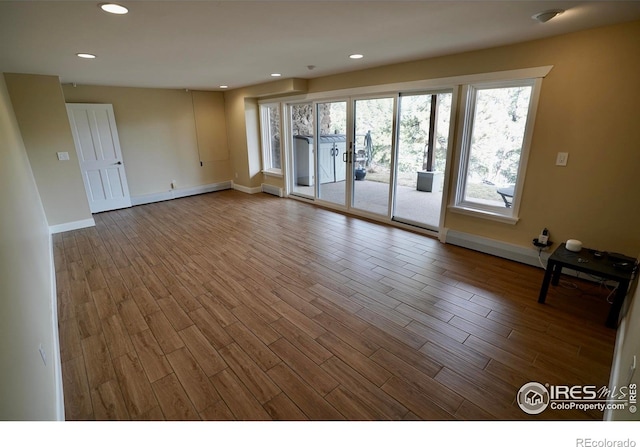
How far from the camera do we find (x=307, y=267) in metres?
3.32

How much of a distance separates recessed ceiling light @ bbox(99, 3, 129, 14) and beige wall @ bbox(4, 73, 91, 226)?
337cm

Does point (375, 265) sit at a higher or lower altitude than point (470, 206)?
lower

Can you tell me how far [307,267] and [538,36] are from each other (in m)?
3.17

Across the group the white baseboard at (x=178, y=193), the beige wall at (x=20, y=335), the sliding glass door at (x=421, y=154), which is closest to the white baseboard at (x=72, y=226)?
the white baseboard at (x=178, y=193)

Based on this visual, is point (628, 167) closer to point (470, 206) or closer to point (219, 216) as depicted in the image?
point (470, 206)

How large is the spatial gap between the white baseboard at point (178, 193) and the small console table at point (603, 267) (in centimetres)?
665

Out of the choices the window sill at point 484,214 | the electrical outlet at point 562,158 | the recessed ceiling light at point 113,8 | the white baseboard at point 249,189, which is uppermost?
the recessed ceiling light at point 113,8

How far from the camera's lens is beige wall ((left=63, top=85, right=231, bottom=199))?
18.4 feet

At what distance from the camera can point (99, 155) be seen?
213 inches

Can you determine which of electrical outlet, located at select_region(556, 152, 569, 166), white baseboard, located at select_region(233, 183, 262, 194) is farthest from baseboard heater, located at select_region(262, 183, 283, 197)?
electrical outlet, located at select_region(556, 152, 569, 166)

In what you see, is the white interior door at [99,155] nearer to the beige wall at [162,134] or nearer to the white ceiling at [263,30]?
the beige wall at [162,134]

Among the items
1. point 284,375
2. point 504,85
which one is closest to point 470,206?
point 504,85

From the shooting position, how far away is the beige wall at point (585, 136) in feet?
8.22
